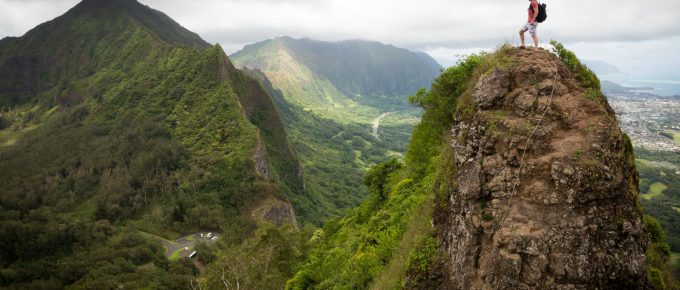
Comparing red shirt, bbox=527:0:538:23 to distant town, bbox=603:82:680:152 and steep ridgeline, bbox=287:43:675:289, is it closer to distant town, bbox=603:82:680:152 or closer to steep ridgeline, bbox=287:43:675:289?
steep ridgeline, bbox=287:43:675:289

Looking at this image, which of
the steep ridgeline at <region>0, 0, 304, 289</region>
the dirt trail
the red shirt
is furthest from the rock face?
the dirt trail

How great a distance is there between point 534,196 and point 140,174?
12762 centimetres

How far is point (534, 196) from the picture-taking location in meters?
12.7

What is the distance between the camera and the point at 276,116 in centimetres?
15888

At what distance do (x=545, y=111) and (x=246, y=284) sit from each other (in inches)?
1193

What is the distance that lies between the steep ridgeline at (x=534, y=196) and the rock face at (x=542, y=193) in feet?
0.10

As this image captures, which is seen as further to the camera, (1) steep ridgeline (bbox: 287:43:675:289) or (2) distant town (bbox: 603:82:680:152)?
(2) distant town (bbox: 603:82:680:152)

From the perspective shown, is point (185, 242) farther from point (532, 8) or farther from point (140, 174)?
point (532, 8)

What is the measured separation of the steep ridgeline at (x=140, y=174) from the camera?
90250 millimetres

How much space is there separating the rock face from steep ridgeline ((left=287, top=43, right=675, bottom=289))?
0.03m

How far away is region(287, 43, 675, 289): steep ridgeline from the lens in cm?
1215

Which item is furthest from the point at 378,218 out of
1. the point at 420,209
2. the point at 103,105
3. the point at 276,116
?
the point at 103,105

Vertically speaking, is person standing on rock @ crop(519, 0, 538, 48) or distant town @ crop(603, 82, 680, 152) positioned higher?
person standing on rock @ crop(519, 0, 538, 48)

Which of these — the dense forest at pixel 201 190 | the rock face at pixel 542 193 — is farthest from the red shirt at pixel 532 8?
the rock face at pixel 542 193
